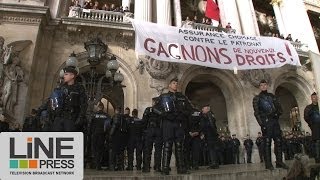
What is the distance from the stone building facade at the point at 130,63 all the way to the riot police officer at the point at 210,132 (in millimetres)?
5436

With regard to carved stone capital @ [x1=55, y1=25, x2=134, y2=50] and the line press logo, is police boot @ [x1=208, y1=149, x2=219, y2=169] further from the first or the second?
carved stone capital @ [x1=55, y1=25, x2=134, y2=50]

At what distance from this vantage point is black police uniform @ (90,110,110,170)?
959 centimetres

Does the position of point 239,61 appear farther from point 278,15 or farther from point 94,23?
point 278,15

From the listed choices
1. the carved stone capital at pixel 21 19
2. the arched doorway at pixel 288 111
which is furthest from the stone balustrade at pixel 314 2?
the carved stone capital at pixel 21 19

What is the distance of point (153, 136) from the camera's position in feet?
28.3

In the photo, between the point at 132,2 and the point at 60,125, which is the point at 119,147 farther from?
the point at 132,2

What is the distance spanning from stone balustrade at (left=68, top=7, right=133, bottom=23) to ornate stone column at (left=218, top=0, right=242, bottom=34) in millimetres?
5844

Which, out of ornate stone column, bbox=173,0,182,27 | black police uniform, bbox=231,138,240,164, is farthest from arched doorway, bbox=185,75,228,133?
black police uniform, bbox=231,138,240,164

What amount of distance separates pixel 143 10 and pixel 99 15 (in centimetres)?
232

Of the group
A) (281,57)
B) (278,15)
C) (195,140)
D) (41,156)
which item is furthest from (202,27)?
(41,156)

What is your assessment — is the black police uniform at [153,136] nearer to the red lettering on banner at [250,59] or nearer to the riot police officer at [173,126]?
the riot police officer at [173,126]

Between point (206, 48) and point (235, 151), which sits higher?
point (206, 48)

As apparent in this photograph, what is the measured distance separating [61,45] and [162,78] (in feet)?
16.2

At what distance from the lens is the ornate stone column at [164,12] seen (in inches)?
691
